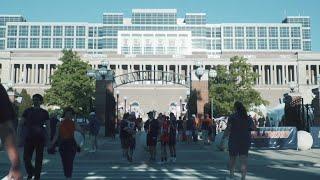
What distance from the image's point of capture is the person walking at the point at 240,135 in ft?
34.6

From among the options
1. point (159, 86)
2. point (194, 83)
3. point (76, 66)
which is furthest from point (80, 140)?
point (159, 86)

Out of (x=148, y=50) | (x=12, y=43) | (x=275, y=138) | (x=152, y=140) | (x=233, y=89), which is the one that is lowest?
(x=275, y=138)

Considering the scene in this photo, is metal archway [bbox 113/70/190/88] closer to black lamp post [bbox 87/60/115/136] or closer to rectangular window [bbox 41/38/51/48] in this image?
black lamp post [bbox 87/60/115/136]

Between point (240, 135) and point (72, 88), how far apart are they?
4586 centimetres

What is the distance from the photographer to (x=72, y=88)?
180 feet

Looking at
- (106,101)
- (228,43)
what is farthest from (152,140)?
(228,43)

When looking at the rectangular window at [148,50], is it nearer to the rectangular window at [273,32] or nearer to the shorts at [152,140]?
the rectangular window at [273,32]

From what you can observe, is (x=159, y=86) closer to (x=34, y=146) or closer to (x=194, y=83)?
(x=194, y=83)

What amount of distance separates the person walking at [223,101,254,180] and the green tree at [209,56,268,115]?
4434 centimetres

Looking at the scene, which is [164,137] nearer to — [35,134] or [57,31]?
[35,134]

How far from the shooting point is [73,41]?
460 ft

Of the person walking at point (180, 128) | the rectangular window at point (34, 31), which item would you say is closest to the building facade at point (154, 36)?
the rectangular window at point (34, 31)

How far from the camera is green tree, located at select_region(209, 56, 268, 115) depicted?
55188mm

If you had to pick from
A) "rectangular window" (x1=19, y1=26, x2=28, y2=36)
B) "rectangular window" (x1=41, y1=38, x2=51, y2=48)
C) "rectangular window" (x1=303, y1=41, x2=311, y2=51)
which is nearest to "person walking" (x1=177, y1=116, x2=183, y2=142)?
"rectangular window" (x1=41, y1=38, x2=51, y2=48)
